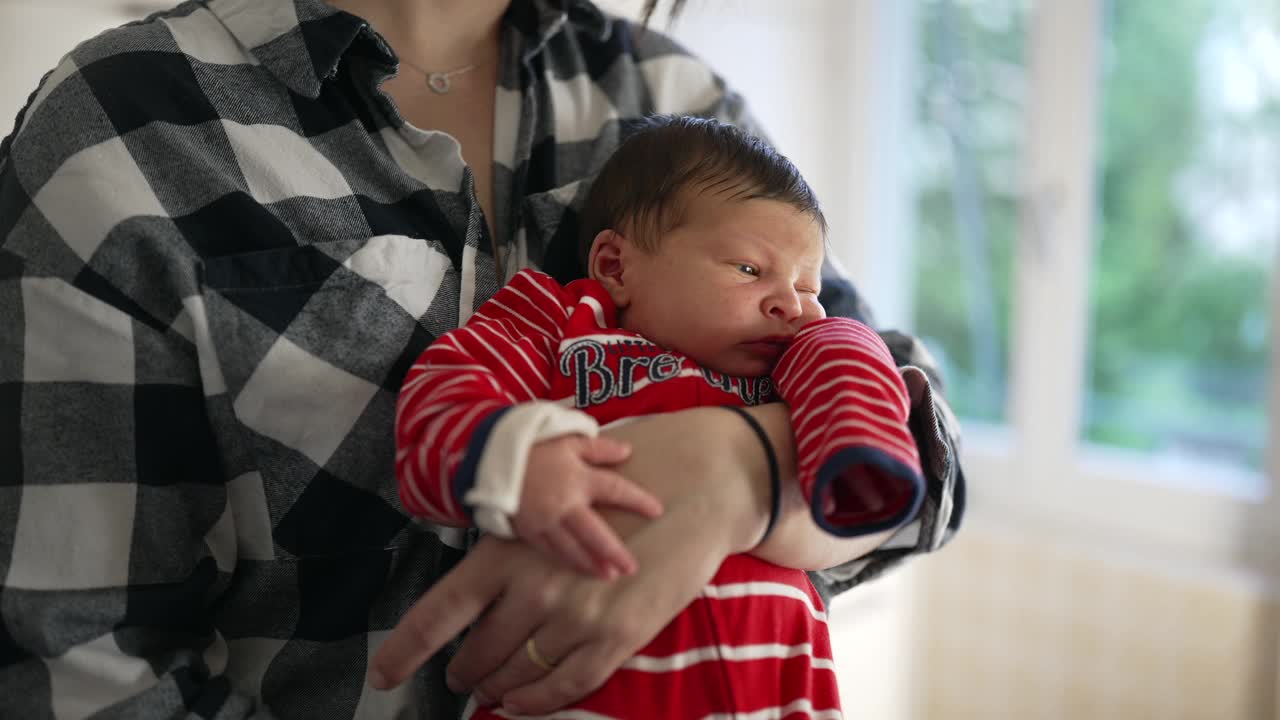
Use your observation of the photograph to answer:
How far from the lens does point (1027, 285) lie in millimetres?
2467

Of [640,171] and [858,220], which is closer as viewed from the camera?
[640,171]

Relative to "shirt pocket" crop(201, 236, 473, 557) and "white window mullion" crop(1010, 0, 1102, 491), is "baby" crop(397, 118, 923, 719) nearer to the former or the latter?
"shirt pocket" crop(201, 236, 473, 557)

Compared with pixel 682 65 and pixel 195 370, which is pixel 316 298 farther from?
pixel 682 65

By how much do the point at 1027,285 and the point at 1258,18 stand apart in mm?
751

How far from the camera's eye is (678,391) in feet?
2.83

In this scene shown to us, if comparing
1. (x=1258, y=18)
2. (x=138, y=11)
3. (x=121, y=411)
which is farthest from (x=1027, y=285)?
(x=121, y=411)

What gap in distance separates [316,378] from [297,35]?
34 cm

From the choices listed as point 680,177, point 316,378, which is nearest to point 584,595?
point 316,378

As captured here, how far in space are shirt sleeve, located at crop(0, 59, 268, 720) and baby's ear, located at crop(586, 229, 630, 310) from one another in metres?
0.37

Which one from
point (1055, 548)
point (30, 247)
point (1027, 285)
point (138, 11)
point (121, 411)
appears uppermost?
point (138, 11)

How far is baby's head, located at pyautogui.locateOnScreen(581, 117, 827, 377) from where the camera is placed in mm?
885

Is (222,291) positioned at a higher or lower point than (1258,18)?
lower

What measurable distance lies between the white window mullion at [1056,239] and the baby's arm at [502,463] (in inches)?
78.6

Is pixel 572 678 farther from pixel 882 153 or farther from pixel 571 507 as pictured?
pixel 882 153
